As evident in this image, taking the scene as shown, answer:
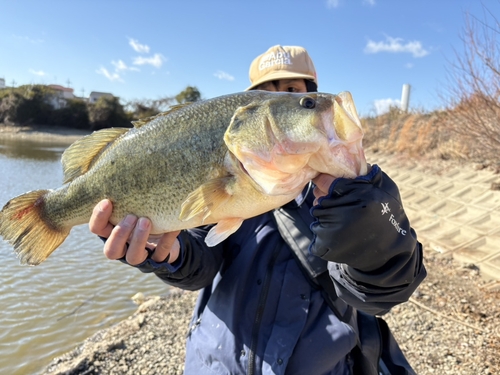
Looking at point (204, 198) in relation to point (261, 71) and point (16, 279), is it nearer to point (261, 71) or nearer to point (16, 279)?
point (261, 71)

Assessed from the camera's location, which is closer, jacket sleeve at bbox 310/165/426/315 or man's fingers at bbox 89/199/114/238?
jacket sleeve at bbox 310/165/426/315

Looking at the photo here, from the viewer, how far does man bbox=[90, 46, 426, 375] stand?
1.41 m

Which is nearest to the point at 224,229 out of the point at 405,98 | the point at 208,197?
the point at 208,197

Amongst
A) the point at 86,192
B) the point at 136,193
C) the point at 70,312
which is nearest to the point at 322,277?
the point at 136,193

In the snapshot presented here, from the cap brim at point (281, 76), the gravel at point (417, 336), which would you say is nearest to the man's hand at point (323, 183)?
the cap brim at point (281, 76)

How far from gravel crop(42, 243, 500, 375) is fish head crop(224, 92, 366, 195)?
10.1 ft

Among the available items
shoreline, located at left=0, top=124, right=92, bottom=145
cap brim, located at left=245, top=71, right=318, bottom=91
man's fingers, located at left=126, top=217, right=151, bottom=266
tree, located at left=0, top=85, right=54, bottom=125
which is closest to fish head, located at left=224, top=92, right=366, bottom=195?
man's fingers, located at left=126, top=217, right=151, bottom=266

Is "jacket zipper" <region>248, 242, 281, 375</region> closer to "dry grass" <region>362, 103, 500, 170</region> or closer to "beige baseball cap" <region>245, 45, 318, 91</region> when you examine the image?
"beige baseball cap" <region>245, 45, 318, 91</region>

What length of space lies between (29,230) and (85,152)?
53cm

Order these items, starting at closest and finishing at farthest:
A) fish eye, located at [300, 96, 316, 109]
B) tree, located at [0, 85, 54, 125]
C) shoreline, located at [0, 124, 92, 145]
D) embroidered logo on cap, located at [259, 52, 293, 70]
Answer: fish eye, located at [300, 96, 316, 109]
embroidered logo on cap, located at [259, 52, 293, 70]
shoreline, located at [0, 124, 92, 145]
tree, located at [0, 85, 54, 125]

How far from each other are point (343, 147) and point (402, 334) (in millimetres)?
3613

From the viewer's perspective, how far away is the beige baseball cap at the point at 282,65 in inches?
102

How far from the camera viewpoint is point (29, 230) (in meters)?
1.97

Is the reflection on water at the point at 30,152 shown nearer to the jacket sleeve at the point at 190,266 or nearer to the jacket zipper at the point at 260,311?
the jacket sleeve at the point at 190,266
